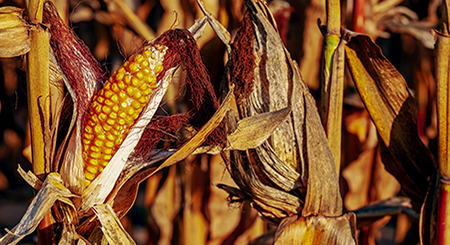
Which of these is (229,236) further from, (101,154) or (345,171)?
(101,154)

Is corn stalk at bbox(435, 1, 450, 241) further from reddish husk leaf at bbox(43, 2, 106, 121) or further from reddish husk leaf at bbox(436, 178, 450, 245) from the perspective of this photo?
reddish husk leaf at bbox(43, 2, 106, 121)

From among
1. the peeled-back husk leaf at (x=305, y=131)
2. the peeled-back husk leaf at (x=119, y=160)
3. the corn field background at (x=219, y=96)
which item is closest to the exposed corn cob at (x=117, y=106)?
the peeled-back husk leaf at (x=119, y=160)

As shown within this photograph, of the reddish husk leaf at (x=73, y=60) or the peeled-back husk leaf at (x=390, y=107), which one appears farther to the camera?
the peeled-back husk leaf at (x=390, y=107)

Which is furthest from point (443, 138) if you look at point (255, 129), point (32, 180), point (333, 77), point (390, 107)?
point (32, 180)

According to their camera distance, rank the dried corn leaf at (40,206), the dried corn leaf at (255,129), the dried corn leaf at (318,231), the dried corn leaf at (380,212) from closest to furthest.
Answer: the dried corn leaf at (40,206) < the dried corn leaf at (255,129) < the dried corn leaf at (318,231) < the dried corn leaf at (380,212)

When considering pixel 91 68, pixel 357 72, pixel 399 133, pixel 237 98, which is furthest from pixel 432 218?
pixel 91 68

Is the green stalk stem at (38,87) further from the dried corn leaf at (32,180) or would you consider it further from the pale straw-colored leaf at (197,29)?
the pale straw-colored leaf at (197,29)
